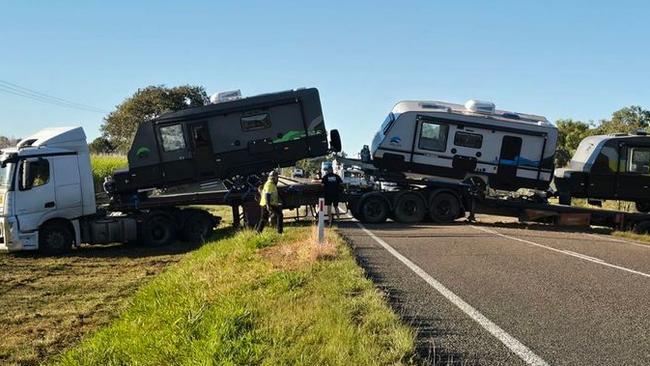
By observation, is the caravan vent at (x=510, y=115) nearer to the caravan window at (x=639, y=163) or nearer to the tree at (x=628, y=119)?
the caravan window at (x=639, y=163)

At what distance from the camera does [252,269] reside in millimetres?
9078

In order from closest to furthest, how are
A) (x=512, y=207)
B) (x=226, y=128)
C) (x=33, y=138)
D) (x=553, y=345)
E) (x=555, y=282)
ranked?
(x=553, y=345) < (x=555, y=282) < (x=33, y=138) < (x=226, y=128) < (x=512, y=207)

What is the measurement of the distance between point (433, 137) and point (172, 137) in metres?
8.04

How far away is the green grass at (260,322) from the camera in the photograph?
4.98m

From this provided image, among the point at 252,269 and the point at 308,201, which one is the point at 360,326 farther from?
the point at 308,201

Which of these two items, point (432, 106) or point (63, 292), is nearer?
point (63, 292)

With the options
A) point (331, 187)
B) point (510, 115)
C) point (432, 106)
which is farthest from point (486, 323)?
point (510, 115)

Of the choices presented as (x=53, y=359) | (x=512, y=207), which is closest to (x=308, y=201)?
(x=512, y=207)

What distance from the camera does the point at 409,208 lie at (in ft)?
61.9

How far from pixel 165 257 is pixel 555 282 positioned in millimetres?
9832

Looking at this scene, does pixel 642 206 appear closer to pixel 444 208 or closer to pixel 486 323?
pixel 444 208

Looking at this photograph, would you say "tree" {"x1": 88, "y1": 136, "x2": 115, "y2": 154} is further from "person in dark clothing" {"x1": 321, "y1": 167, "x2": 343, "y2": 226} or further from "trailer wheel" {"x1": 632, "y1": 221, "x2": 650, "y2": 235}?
"trailer wheel" {"x1": 632, "y1": 221, "x2": 650, "y2": 235}

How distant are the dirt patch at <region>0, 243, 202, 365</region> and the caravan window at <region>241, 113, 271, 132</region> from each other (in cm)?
387

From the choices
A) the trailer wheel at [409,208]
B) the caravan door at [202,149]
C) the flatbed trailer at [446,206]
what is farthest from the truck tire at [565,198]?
the caravan door at [202,149]
